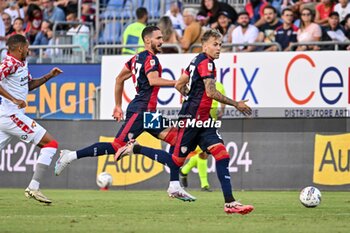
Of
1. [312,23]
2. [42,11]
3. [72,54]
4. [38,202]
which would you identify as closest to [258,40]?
[312,23]

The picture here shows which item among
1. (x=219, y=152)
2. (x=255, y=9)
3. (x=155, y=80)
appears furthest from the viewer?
(x=255, y=9)

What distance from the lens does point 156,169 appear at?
22.4 m

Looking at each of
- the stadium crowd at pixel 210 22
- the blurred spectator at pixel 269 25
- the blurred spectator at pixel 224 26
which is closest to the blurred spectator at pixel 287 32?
the stadium crowd at pixel 210 22

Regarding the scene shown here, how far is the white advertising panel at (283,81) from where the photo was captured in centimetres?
2181

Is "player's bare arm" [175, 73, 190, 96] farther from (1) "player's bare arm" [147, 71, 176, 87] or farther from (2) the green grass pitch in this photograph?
(2) the green grass pitch

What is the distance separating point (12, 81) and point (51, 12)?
13.8 m

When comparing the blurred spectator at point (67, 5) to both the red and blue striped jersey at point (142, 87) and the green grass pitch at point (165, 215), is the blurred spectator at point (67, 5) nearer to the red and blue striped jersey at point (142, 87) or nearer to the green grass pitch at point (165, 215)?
the green grass pitch at point (165, 215)

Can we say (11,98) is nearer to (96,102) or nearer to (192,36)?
(96,102)

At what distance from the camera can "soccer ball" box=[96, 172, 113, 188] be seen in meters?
21.5

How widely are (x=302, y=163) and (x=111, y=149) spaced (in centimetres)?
627

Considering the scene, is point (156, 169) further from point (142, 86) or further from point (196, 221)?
point (196, 221)

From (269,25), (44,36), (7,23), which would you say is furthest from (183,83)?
(7,23)

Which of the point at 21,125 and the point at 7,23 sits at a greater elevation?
the point at 7,23

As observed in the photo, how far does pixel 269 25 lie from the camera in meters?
24.6
